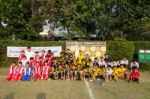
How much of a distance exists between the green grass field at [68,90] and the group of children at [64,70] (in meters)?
0.95

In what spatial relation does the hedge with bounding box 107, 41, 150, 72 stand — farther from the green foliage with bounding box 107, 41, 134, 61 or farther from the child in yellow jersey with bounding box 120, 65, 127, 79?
the child in yellow jersey with bounding box 120, 65, 127, 79

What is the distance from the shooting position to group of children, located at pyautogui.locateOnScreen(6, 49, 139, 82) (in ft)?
82.0

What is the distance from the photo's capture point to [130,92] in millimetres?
19891

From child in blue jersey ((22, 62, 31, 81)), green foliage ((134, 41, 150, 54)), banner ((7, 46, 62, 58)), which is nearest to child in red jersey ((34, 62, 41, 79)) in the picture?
child in blue jersey ((22, 62, 31, 81))

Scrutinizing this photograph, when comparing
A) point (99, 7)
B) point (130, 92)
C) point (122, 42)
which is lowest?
point (130, 92)

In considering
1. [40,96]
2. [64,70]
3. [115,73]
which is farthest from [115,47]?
[40,96]

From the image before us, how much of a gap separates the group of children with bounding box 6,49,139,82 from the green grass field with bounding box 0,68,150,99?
0.95 m

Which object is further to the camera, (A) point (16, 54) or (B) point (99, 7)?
(B) point (99, 7)

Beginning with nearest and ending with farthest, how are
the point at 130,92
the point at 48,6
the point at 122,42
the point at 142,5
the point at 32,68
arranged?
the point at 130,92, the point at 32,68, the point at 122,42, the point at 48,6, the point at 142,5

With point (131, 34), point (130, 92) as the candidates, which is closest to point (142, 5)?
point (131, 34)

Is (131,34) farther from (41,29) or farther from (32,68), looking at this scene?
(32,68)

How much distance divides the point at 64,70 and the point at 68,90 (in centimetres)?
493

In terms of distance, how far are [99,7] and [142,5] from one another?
4906mm

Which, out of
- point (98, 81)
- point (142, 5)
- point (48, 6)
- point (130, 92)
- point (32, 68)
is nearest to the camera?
point (130, 92)
